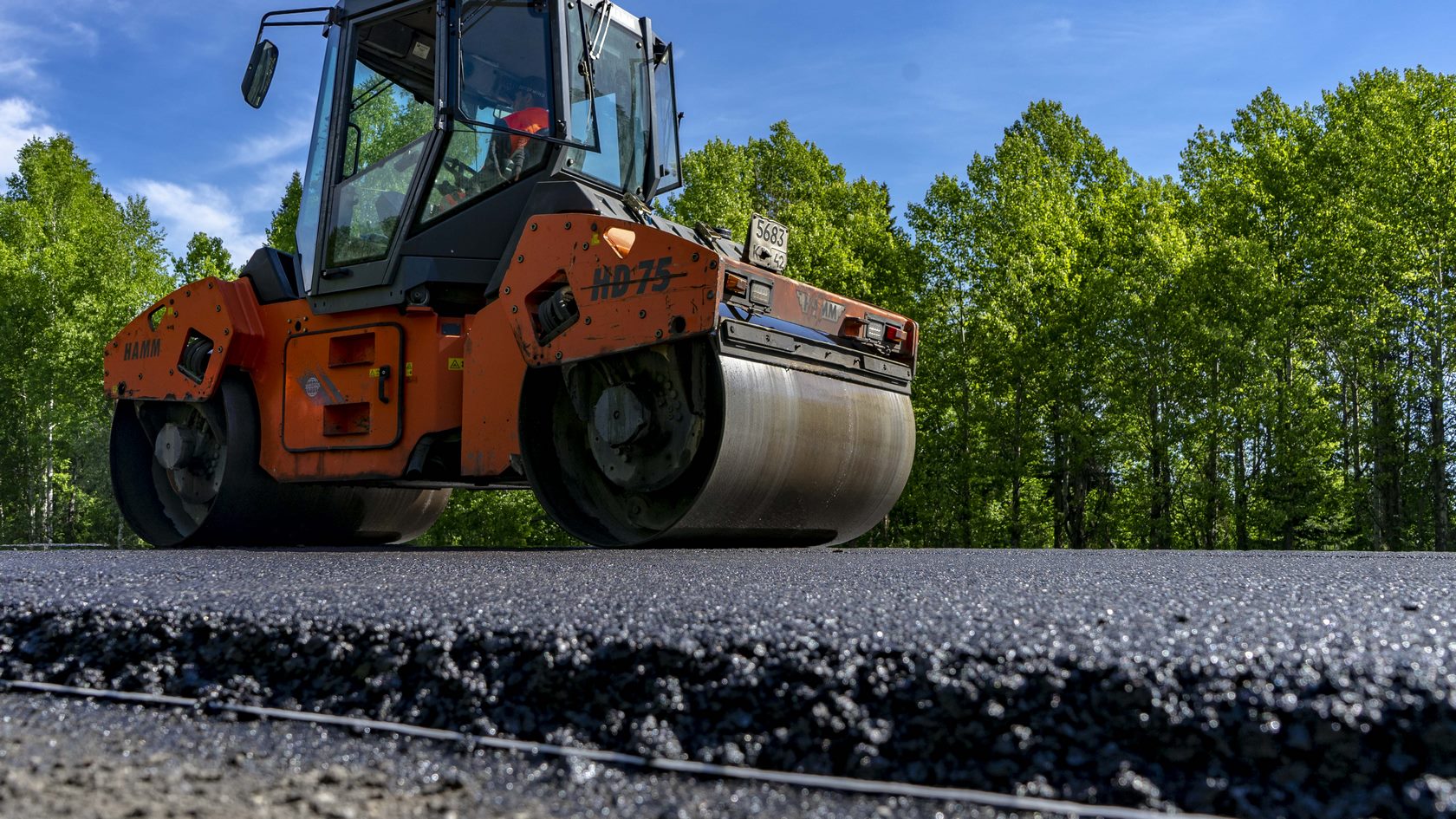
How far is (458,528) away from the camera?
2377cm

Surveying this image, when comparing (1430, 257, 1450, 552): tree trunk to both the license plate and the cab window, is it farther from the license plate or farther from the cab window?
the cab window

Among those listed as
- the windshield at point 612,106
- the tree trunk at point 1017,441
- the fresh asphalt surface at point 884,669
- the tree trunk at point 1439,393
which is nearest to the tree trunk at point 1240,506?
the tree trunk at point 1439,393

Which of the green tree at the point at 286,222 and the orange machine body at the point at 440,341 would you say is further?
the green tree at the point at 286,222

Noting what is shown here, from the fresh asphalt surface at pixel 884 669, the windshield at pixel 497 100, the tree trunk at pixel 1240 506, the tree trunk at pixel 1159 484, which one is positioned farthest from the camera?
the tree trunk at pixel 1159 484

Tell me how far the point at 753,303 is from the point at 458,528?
20.5 metres

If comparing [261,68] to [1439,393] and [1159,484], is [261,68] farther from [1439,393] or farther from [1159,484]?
[1439,393]

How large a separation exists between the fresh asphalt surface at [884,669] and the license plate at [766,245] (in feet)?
7.41

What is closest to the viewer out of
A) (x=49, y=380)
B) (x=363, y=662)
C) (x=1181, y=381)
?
(x=363, y=662)

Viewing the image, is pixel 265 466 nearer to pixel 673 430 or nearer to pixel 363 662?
pixel 673 430

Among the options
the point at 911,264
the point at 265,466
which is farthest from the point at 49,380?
the point at 265,466

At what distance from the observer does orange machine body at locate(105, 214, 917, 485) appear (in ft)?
14.2

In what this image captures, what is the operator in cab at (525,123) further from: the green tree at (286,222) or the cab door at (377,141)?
the green tree at (286,222)

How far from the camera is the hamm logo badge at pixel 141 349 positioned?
6.58 metres

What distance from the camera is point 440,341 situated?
524 cm
